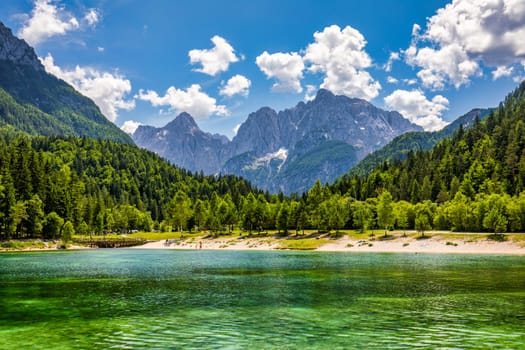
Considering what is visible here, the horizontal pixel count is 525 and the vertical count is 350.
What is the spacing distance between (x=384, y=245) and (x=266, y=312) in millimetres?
103238

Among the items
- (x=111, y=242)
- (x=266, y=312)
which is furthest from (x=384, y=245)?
(x=266, y=312)

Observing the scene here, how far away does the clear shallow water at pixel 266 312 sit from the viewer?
24.2 metres

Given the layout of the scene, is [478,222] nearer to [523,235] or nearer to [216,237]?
[523,235]

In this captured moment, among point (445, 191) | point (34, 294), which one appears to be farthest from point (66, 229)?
point (445, 191)

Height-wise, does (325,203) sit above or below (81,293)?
above

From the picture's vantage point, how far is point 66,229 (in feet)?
454

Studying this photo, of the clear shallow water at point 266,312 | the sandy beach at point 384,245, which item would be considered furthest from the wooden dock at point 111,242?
the clear shallow water at point 266,312

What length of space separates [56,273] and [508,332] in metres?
61.5

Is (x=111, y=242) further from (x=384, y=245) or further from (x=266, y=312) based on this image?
(x=266, y=312)

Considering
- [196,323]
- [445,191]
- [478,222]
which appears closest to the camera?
[196,323]

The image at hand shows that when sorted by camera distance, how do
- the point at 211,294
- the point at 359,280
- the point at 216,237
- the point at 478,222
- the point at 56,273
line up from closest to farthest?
the point at 211,294
the point at 359,280
the point at 56,273
the point at 478,222
the point at 216,237

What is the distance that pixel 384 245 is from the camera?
12938 cm

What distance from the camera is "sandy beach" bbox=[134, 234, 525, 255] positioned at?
364 feet

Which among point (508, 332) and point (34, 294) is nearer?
point (508, 332)
